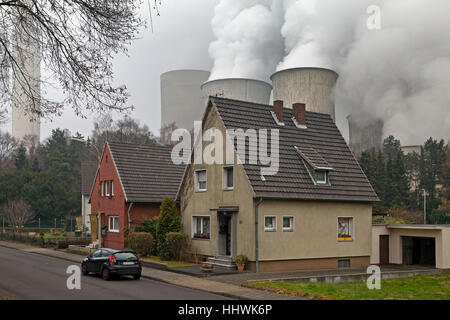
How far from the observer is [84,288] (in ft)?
62.6

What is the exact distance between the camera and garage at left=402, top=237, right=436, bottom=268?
31.8 m

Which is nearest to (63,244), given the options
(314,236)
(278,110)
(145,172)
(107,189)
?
(107,189)

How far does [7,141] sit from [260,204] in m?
86.6

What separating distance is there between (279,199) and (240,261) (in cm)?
379

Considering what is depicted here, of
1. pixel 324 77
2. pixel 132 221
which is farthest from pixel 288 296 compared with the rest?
pixel 324 77

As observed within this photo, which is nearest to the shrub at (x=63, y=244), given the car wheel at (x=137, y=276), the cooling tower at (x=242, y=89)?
the car wheel at (x=137, y=276)

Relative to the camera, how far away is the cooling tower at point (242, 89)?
227ft

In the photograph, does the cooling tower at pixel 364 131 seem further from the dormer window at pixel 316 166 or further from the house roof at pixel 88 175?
the dormer window at pixel 316 166

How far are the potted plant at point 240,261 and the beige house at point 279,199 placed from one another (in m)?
0.37

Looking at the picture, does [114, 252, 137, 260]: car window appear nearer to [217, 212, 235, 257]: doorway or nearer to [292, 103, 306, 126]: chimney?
[217, 212, 235, 257]: doorway

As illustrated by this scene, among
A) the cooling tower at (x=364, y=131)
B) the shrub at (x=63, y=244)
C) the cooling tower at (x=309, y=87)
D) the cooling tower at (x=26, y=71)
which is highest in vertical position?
the cooling tower at (x=309, y=87)

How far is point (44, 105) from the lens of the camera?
14.7 meters
